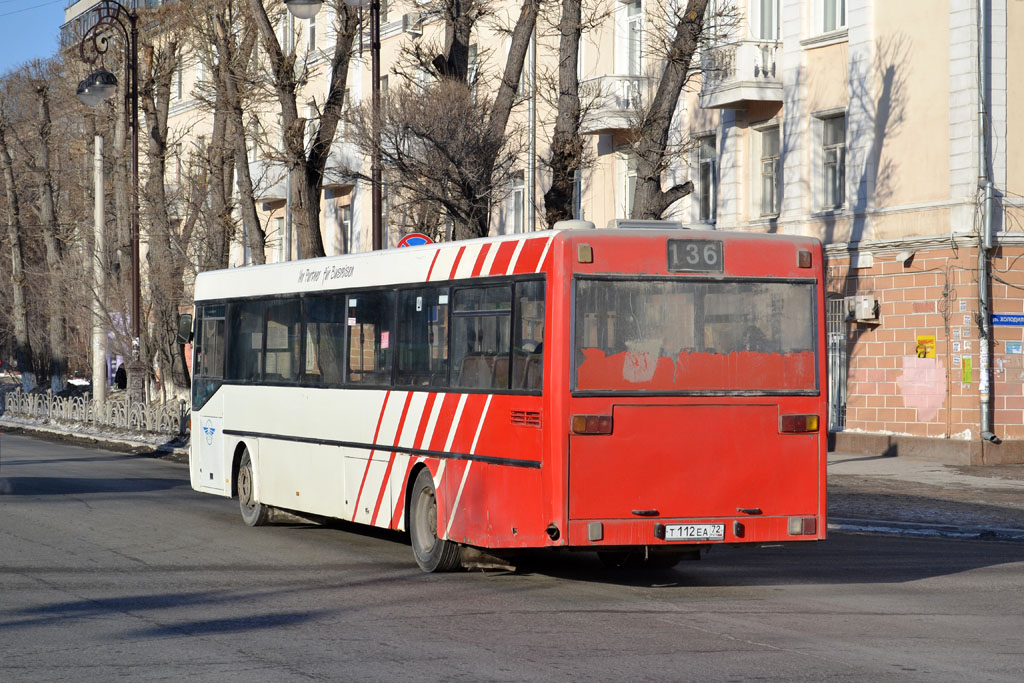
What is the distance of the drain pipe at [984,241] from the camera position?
25984 mm

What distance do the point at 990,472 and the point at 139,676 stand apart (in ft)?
62.5

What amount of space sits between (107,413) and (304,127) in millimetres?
12528

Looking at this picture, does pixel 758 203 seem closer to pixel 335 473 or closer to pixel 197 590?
pixel 335 473

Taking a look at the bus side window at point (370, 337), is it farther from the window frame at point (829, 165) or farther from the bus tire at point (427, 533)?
the window frame at point (829, 165)

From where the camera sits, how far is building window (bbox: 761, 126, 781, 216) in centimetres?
3155

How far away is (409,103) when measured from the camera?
Result: 24.6 m

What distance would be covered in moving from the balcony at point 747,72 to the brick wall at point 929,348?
4.18 m

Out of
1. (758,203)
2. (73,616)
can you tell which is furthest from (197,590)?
(758,203)

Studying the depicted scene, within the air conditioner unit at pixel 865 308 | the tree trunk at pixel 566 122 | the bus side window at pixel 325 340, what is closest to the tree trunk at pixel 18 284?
the air conditioner unit at pixel 865 308

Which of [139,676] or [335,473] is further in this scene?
[335,473]

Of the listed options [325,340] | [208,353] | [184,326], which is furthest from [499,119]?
[325,340]

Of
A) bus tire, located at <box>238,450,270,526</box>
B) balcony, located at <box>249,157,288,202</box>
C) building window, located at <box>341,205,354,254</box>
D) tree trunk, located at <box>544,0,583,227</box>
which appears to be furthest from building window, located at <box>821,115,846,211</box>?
balcony, located at <box>249,157,288,202</box>

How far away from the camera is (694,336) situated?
1140cm

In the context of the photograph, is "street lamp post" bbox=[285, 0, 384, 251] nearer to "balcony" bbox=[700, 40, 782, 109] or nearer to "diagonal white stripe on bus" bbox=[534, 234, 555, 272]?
"balcony" bbox=[700, 40, 782, 109]
